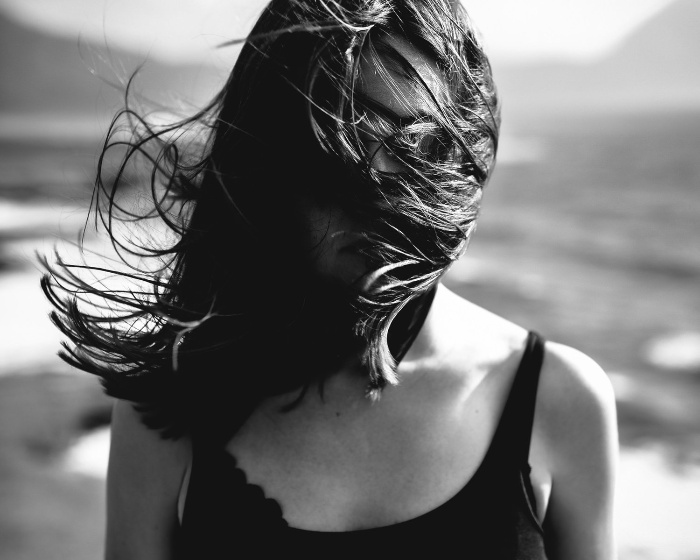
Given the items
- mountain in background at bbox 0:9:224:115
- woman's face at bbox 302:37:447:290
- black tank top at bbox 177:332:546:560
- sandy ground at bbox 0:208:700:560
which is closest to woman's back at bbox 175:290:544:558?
black tank top at bbox 177:332:546:560

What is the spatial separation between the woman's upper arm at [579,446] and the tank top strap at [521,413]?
0.8 inches

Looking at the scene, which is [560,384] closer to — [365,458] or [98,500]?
[365,458]

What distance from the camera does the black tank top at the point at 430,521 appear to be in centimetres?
109

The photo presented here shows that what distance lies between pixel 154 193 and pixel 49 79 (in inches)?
1864

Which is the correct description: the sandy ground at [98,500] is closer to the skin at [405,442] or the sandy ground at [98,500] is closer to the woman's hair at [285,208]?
the skin at [405,442]

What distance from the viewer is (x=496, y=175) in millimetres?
19766

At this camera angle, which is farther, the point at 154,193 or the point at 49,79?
the point at 49,79

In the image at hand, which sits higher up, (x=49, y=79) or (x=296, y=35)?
(x=49, y=79)

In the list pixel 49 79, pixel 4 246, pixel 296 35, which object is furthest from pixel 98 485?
pixel 49 79

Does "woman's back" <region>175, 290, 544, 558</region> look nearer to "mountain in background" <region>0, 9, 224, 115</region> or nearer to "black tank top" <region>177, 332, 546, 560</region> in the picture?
"black tank top" <region>177, 332, 546, 560</region>

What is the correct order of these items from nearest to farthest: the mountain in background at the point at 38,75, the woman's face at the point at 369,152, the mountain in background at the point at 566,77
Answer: the woman's face at the point at 369,152 → the mountain in background at the point at 38,75 → the mountain in background at the point at 566,77

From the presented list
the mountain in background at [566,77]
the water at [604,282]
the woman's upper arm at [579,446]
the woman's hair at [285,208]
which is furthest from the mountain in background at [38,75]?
the woman's upper arm at [579,446]

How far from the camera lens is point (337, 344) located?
125cm

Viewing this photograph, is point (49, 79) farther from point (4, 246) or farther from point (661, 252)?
point (661, 252)
